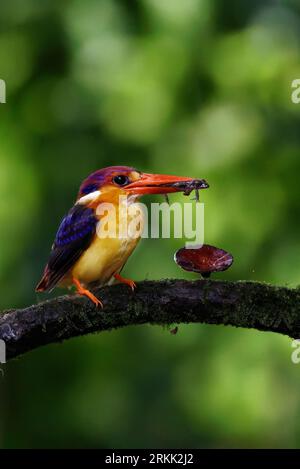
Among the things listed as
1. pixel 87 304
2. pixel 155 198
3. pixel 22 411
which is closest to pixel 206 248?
pixel 87 304

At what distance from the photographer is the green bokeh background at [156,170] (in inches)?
226

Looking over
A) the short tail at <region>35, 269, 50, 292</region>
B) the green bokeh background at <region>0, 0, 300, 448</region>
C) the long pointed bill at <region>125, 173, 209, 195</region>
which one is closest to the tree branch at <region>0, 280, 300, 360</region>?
the short tail at <region>35, 269, 50, 292</region>

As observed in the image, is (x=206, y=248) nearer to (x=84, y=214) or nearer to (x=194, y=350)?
(x=84, y=214)

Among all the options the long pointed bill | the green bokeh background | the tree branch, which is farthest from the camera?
the green bokeh background

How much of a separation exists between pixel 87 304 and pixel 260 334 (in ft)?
8.41

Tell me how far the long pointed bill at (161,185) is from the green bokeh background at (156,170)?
6.58 feet

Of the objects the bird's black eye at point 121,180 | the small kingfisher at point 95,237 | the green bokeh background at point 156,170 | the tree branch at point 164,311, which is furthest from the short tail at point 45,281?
the green bokeh background at point 156,170

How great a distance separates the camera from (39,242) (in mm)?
5797

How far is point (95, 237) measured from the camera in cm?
348

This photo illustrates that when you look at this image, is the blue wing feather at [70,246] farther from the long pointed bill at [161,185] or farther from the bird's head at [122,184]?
the long pointed bill at [161,185]

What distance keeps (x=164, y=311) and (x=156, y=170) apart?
274 cm

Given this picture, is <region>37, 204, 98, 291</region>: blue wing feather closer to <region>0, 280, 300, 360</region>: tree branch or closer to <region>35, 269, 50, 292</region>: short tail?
<region>35, 269, 50, 292</region>: short tail

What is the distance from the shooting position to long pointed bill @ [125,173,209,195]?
345cm

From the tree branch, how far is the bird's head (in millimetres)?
391
